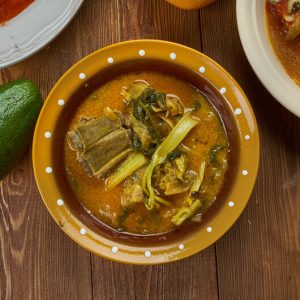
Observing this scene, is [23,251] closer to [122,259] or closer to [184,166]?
[122,259]

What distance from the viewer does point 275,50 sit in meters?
1.59

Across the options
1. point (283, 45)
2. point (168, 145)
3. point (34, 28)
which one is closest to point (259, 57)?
point (283, 45)

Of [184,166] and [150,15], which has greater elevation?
[150,15]

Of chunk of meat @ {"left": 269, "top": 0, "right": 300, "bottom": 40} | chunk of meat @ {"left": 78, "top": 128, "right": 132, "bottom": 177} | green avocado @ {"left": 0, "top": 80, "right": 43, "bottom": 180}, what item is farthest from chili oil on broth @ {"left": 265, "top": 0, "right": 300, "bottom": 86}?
green avocado @ {"left": 0, "top": 80, "right": 43, "bottom": 180}

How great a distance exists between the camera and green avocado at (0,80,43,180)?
5.30 feet

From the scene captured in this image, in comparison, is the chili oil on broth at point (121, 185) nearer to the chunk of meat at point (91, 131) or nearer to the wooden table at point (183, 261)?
the chunk of meat at point (91, 131)

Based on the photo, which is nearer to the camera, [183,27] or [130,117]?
[130,117]

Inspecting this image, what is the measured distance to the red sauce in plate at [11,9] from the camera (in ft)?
5.65

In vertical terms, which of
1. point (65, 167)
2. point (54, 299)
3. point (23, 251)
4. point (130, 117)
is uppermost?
point (130, 117)

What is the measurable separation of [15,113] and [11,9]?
1.18ft

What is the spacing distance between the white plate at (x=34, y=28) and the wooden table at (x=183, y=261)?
82 mm

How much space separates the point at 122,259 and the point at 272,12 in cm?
84

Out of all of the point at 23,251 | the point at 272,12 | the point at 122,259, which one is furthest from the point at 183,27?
the point at 23,251

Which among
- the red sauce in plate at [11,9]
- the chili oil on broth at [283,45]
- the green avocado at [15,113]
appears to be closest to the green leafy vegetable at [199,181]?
the chili oil on broth at [283,45]
